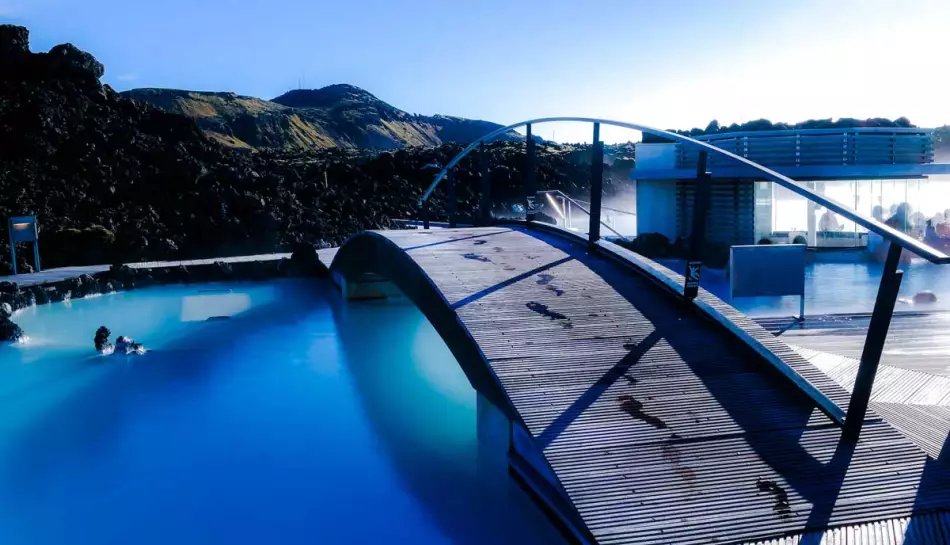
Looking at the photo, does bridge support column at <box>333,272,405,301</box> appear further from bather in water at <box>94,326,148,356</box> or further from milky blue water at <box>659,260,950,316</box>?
milky blue water at <box>659,260,950,316</box>

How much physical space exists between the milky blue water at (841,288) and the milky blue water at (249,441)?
4.39m

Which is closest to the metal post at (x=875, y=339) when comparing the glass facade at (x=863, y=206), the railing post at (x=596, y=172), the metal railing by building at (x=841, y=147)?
the railing post at (x=596, y=172)

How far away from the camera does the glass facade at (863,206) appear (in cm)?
1594

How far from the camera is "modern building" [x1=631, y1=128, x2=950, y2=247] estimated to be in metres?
14.9

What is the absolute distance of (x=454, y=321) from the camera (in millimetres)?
7090

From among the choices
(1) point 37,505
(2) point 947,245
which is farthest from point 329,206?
(1) point 37,505

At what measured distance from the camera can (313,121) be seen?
4508 inches

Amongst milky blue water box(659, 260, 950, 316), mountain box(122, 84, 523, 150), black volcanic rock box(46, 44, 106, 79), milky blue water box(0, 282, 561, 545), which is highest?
mountain box(122, 84, 523, 150)

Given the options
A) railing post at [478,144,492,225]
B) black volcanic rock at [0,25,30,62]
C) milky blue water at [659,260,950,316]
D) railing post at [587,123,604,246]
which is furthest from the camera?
black volcanic rock at [0,25,30,62]

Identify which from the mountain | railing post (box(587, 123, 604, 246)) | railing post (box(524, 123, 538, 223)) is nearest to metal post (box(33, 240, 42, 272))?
railing post (box(524, 123, 538, 223))

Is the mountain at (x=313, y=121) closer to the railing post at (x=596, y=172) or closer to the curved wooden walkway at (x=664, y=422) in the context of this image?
the railing post at (x=596, y=172)

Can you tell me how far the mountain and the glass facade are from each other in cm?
5886

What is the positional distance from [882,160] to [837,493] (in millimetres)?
12572

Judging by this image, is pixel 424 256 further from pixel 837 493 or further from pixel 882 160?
pixel 882 160
